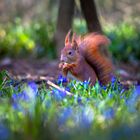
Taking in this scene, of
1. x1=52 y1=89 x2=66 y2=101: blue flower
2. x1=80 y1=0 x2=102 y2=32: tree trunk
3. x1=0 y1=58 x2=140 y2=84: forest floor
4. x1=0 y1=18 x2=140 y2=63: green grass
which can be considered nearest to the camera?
x1=52 y1=89 x2=66 y2=101: blue flower

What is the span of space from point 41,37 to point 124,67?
5.98ft

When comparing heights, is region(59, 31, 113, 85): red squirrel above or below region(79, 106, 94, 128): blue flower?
above

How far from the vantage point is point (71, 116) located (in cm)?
335

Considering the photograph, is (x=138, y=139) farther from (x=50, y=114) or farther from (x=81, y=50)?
(x=81, y=50)

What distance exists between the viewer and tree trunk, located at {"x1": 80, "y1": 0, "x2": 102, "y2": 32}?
8.13 m

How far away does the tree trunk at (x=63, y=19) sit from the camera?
9.24m

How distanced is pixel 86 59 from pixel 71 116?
2.23 metres

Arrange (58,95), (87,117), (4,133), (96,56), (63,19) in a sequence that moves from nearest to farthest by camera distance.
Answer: (4,133), (87,117), (58,95), (96,56), (63,19)

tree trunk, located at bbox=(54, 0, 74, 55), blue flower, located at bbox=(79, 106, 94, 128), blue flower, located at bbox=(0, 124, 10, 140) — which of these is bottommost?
blue flower, located at bbox=(0, 124, 10, 140)

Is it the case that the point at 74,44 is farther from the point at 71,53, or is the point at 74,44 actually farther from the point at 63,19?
the point at 63,19

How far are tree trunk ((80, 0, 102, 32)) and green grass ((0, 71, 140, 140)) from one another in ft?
13.5

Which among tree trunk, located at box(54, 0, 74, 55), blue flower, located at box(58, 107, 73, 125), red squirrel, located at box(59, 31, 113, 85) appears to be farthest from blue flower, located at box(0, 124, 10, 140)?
tree trunk, located at box(54, 0, 74, 55)

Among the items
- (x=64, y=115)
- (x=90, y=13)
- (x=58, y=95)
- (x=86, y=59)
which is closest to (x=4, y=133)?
(x=64, y=115)

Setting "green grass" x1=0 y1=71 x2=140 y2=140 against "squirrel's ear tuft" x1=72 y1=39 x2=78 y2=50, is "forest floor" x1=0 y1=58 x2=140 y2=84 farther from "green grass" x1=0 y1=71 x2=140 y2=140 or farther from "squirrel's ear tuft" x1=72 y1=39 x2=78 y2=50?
"green grass" x1=0 y1=71 x2=140 y2=140
